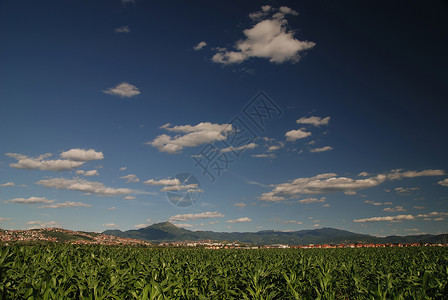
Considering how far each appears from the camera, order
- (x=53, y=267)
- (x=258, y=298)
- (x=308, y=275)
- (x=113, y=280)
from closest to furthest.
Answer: (x=258, y=298)
(x=113, y=280)
(x=53, y=267)
(x=308, y=275)

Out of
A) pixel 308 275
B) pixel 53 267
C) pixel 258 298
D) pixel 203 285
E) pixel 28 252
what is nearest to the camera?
pixel 258 298

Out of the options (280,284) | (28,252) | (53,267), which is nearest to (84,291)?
(53,267)

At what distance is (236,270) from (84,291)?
9270 mm

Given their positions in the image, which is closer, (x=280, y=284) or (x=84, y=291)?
(x=84, y=291)

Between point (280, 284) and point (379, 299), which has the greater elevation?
point (379, 299)

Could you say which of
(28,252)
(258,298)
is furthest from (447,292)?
(28,252)

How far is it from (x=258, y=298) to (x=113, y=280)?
484cm

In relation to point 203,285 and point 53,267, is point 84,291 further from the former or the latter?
point 53,267

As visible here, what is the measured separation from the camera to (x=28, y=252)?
58.9ft

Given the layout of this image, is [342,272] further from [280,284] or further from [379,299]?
[379,299]

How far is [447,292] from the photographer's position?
9.72 meters

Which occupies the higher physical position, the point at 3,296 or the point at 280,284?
the point at 3,296

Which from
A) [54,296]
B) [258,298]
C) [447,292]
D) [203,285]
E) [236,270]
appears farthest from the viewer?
[236,270]

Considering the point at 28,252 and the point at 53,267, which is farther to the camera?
the point at 28,252
